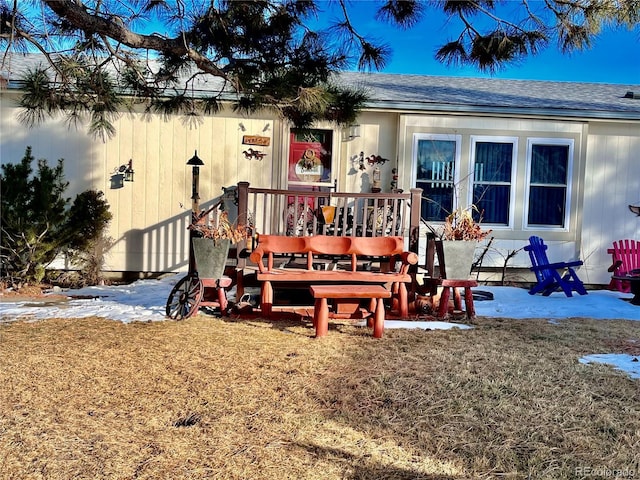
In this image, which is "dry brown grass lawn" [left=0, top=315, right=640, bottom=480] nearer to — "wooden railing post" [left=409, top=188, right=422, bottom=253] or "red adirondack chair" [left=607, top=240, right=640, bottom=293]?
"wooden railing post" [left=409, top=188, right=422, bottom=253]

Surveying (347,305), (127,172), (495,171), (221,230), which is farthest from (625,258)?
(127,172)

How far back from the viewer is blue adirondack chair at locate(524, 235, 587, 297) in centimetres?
694

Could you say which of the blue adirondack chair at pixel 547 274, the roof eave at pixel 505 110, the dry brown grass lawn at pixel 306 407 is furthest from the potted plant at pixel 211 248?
the blue adirondack chair at pixel 547 274

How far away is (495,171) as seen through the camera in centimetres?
788

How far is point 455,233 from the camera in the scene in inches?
206

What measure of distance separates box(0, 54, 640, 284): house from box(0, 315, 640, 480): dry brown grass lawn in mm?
3617

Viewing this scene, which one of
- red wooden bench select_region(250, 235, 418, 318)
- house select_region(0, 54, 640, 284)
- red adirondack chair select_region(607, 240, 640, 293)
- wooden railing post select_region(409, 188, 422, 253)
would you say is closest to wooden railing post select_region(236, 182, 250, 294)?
red wooden bench select_region(250, 235, 418, 318)

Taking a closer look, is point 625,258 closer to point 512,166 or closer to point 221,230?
point 512,166

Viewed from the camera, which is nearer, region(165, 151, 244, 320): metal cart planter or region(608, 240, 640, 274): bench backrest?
region(165, 151, 244, 320): metal cart planter

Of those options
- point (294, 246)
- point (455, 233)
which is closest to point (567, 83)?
point (455, 233)

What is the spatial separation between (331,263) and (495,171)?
382 centimetres

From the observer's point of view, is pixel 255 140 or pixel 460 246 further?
pixel 255 140

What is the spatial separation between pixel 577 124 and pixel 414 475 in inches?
290

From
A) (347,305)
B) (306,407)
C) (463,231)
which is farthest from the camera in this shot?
(463,231)
